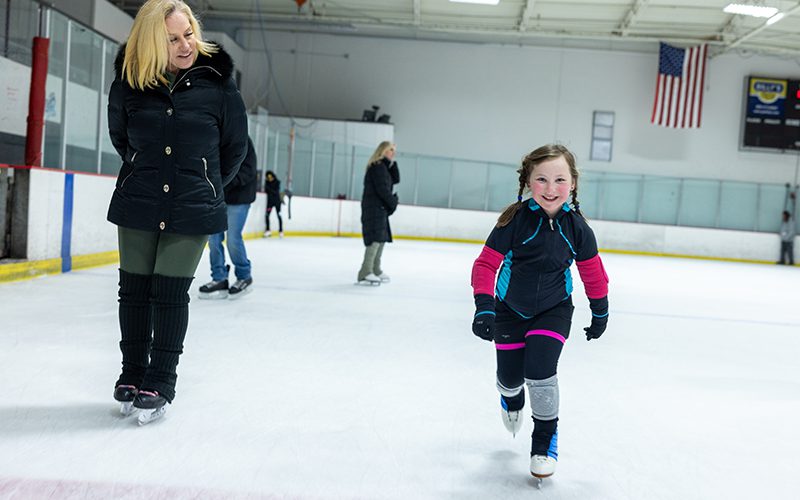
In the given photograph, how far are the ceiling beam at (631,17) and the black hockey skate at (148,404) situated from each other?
590 inches

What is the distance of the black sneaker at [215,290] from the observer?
494 cm

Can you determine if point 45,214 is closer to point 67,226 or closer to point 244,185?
point 67,226

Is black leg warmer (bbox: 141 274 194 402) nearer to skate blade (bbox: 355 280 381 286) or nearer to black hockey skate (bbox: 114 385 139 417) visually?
black hockey skate (bbox: 114 385 139 417)

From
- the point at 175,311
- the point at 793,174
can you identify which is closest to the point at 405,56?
the point at 793,174

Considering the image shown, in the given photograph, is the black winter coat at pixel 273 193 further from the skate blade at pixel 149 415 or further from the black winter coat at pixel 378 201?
the skate blade at pixel 149 415

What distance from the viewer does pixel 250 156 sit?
15.2 ft

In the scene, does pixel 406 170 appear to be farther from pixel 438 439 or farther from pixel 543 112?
pixel 438 439

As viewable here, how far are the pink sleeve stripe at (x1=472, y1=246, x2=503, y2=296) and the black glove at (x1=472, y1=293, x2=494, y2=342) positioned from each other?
0.03 metres

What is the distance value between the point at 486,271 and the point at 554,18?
52.3ft

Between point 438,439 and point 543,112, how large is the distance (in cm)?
1802

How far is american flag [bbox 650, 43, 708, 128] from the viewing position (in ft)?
56.0

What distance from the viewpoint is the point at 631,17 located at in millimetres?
15742

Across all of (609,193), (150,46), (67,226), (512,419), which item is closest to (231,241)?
(67,226)

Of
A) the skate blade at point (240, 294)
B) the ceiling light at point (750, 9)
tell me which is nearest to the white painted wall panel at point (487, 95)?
the ceiling light at point (750, 9)
